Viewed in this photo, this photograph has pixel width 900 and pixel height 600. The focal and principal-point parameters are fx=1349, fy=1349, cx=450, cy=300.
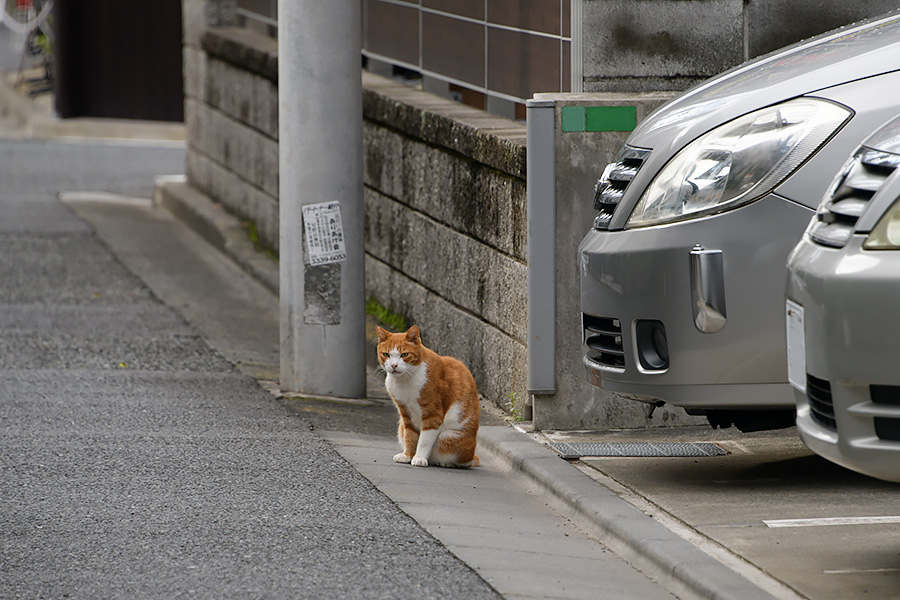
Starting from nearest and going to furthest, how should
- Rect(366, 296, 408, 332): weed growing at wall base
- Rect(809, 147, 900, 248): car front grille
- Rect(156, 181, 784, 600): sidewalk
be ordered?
Rect(809, 147, 900, 248): car front grille → Rect(156, 181, 784, 600): sidewalk → Rect(366, 296, 408, 332): weed growing at wall base

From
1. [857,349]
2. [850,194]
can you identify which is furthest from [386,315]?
[857,349]

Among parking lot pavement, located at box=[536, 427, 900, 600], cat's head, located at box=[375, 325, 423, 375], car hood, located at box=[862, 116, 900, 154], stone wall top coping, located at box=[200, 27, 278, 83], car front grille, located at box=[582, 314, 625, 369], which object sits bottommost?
parking lot pavement, located at box=[536, 427, 900, 600]

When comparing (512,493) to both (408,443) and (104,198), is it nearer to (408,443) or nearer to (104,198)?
→ (408,443)

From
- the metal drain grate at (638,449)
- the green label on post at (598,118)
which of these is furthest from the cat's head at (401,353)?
the green label on post at (598,118)

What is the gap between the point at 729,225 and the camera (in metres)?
4.92

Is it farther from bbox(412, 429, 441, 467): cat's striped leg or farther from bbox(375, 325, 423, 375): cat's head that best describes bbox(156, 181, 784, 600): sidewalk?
bbox(375, 325, 423, 375): cat's head

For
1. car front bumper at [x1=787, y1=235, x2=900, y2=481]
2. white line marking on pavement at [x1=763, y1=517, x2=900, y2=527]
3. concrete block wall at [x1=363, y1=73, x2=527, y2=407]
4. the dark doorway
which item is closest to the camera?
car front bumper at [x1=787, y1=235, x2=900, y2=481]

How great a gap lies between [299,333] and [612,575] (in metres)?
3.36

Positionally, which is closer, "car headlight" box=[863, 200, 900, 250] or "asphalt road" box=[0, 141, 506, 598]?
"car headlight" box=[863, 200, 900, 250]

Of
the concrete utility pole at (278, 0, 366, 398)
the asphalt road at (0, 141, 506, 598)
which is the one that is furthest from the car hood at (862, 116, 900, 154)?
the concrete utility pole at (278, 0, 366, 398)

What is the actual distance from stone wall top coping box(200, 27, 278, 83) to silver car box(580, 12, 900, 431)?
6.83 meters

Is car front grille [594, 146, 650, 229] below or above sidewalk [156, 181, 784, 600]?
above

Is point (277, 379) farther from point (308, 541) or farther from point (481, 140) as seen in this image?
point (308, 541)

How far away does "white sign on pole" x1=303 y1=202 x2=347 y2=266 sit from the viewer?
7348 millimetres
